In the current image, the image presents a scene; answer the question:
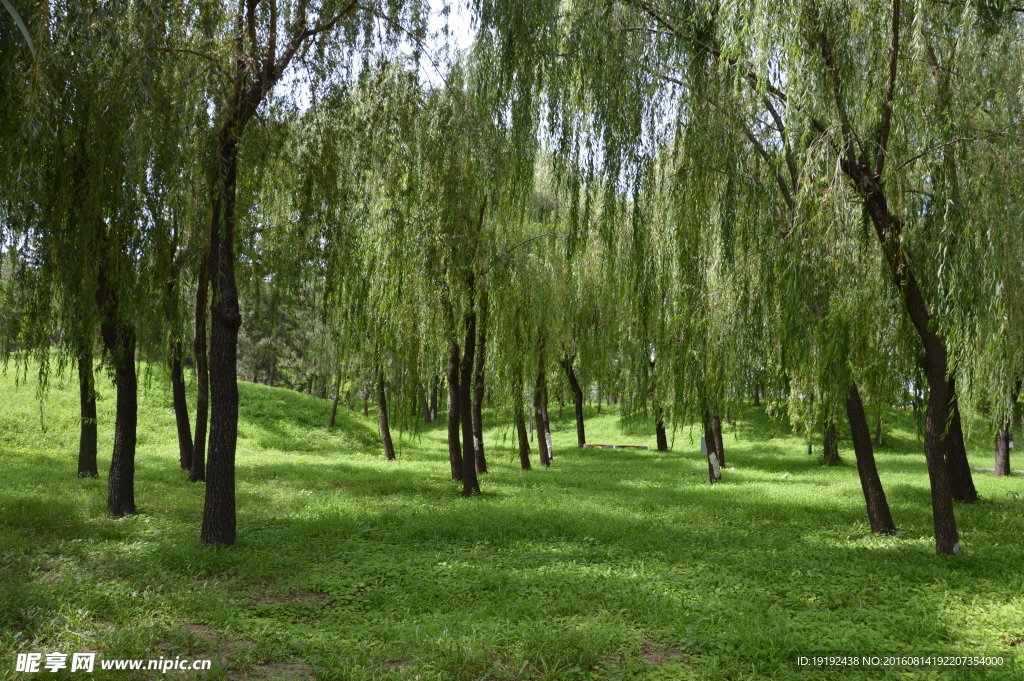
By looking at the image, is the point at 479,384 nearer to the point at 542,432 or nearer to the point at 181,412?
the point at 542,432

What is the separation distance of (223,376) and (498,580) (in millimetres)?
3565

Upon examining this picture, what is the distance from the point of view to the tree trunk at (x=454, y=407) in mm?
11078

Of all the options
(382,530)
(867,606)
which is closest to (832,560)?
(867,606)

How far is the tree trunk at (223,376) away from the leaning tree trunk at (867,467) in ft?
23.1

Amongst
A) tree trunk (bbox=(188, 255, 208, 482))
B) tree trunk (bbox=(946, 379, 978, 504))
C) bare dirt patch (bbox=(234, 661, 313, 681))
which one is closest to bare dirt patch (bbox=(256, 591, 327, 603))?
bare dirt patch (bbox=(234, 661, 313, 681))

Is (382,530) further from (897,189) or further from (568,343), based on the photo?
(568,343)

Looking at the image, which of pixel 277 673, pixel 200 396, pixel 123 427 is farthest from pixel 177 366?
pixel 277 673

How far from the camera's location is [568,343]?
54.3 ft

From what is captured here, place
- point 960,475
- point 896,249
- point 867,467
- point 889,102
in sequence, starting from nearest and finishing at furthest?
point 889,102
point 896,249
point 867,467
point 960,475

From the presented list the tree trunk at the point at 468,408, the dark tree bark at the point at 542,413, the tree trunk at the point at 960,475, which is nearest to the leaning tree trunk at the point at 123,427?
the tree trunk at the point at 468,408

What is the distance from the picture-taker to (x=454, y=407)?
39.7 feet

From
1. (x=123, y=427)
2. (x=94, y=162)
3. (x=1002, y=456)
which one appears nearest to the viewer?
(x=94, y=162)

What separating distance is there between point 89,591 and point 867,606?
611 cm

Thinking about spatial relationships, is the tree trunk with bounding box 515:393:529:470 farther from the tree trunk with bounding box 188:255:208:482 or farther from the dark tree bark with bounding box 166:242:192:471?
the dark tree bark with bounding box 166:242:192:471
